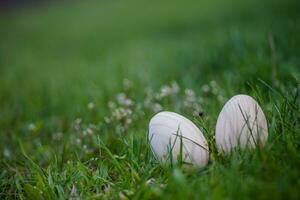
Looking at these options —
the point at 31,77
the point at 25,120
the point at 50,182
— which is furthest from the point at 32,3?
the point at 50,182

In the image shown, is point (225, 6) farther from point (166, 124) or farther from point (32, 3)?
point (32, 3)

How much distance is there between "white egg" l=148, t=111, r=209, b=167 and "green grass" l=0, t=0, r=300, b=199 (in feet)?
0.18

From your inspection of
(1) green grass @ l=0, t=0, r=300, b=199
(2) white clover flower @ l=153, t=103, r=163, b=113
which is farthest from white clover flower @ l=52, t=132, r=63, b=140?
(2) white clover flower @ l=153, t=103, r=163, b=113

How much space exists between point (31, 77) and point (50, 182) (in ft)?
12.5

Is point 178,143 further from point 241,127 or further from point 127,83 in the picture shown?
point 127,83

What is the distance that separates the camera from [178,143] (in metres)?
1.78

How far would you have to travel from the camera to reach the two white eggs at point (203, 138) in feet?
5.67

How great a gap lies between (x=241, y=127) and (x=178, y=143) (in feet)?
0.94

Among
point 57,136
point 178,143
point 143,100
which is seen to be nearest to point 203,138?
point 178,143

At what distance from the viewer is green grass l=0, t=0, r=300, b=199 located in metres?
1.59

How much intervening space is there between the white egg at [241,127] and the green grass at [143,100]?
1.9 inches

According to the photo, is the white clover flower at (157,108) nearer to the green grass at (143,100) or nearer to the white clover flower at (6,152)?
the green grass at (143,100)

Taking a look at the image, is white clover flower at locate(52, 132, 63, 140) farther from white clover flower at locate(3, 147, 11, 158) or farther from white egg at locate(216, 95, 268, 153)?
white egg at locate(216, 95, 268, 153)

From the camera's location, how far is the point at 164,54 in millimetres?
4996
